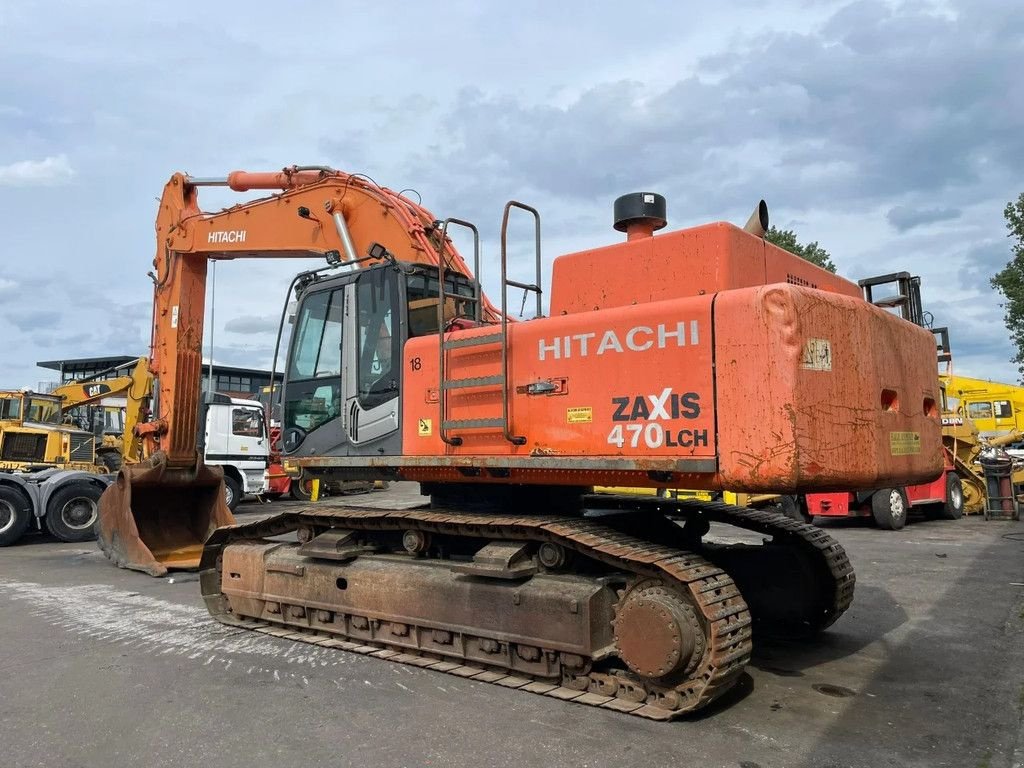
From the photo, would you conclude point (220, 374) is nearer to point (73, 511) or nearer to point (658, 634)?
point (73, 511)

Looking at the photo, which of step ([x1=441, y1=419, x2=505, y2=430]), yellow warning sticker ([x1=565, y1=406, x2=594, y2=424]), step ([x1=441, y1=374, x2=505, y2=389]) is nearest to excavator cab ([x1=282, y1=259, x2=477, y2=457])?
step ([x1=441, y1=374, x2=505, y2=389])

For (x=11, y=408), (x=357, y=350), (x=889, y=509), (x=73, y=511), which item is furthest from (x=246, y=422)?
(x=889, y=509)

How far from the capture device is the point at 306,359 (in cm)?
691

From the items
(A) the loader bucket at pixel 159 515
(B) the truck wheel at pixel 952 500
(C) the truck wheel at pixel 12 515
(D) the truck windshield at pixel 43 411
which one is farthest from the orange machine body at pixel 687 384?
(D) the truck windshield at pixel 43 411

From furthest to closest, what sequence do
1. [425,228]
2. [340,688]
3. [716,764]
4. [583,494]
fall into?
[425,228], [583,494], [340,688], [716,764]

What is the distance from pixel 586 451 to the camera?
511 centimetres

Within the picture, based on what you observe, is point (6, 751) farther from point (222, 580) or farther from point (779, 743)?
point (779, 743)

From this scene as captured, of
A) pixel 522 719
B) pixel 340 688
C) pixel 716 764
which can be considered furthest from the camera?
pixel 340 688

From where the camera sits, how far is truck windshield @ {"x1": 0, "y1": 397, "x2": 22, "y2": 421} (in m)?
16.4

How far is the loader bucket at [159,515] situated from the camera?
32.8 ft

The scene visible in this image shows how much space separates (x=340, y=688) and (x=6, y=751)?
6.14 feet

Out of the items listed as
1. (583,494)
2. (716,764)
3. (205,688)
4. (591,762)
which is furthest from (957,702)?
(205,688)

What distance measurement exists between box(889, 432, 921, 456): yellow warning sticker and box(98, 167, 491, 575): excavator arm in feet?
18.1

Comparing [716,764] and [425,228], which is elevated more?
[425,228]
